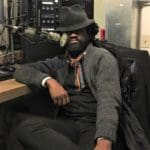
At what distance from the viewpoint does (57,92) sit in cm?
198

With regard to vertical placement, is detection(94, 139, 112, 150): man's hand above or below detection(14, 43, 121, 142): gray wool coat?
below

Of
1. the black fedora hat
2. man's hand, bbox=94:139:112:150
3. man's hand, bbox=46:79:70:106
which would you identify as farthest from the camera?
the black fedora hat

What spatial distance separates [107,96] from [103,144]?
0.26 metres

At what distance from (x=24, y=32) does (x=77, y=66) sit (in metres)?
0.41

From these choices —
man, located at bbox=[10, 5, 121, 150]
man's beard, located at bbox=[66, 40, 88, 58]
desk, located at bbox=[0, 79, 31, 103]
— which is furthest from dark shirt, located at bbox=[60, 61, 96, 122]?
desk, located at bbox=[0, 79, 31, 103]

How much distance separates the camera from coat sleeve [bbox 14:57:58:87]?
2.05 m

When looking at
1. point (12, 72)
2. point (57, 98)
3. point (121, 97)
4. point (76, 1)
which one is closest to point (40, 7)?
point (76, 1)

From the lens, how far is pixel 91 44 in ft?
7.11

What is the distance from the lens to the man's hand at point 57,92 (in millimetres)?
1983

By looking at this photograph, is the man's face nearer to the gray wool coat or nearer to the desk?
the gray wool coat

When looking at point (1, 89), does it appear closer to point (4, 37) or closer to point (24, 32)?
point (24, 32)

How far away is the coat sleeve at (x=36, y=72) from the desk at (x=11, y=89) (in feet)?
0.12

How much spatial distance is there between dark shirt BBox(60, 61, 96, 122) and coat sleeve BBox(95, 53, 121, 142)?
0.13 meters

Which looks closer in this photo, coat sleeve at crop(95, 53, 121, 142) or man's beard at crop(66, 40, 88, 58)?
coat sleeve at crop(95, 53, 121, 142)
